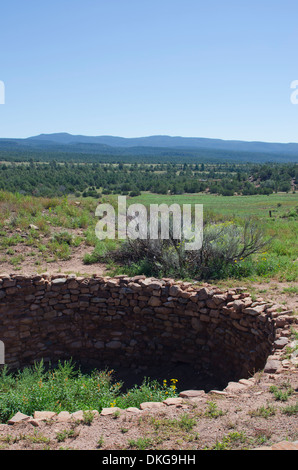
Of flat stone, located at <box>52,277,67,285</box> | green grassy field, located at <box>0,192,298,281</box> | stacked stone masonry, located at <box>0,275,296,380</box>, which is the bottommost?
stacked stone masonry, located at <box>0,275,296,380</box>

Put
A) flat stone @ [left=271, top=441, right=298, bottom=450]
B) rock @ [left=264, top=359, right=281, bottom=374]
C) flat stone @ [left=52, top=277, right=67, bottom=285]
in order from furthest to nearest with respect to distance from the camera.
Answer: flat stone @ [left=52, top=277, right=67, bottom=285]
rock @ [left=264, top=359, right=281, bottom=374]
flat stone @ [left=271, top=441, right=298, bottom=450]

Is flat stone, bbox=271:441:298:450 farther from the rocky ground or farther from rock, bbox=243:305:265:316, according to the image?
rock, bbox=243:305:265:316

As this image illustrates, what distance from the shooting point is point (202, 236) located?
7.94 m

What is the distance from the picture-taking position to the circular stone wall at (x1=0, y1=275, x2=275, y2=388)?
6.35 m

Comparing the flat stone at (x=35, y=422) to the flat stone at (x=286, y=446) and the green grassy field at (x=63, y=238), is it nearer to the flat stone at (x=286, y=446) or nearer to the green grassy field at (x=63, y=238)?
the flat stone at (x=286, y=446)

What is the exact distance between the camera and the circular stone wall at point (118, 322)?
6.35 metres

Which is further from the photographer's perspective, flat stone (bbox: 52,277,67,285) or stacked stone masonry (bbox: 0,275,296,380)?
flat stone (bbox: 52,277,67,285)

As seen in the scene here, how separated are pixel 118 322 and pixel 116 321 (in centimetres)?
4

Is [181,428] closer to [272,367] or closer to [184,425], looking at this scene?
[184,425]

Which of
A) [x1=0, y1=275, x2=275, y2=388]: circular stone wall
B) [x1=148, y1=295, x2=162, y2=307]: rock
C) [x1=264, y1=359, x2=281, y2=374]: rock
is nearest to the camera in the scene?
[x1=264, y1=359, x2=281, y2=374]: rock

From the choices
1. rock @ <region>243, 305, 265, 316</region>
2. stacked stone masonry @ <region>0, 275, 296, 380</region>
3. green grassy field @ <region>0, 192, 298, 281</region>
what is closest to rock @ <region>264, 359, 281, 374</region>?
rock @ <region>243, 305, 265, 316</region>

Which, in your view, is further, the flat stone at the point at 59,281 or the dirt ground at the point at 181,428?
the flat stone at the point at 59,281

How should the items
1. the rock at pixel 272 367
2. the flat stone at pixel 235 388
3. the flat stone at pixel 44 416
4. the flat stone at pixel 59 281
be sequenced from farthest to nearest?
the flat stone at pixel 59 281 → the rock at pixel 272 367 → the flat stone at pixel 235 388 → the flat stone at pixel 44 416

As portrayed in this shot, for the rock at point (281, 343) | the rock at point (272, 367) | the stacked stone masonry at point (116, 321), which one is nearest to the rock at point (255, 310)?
the stacked stone masonry at point (116, 321)
